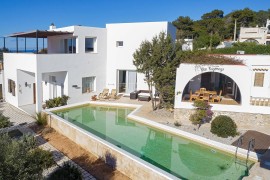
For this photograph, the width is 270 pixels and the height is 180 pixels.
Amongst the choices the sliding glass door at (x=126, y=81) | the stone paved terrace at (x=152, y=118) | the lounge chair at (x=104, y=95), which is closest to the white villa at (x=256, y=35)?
the sliding glass door at (x=126, y=81)

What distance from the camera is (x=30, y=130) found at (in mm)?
18047

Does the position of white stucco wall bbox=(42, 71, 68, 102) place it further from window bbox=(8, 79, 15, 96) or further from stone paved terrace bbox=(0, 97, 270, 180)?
stone paved terrace bbox=(0, 97, 270, 180)

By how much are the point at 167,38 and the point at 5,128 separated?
49.1 ft

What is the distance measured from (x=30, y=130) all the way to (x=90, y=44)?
39.3 feet

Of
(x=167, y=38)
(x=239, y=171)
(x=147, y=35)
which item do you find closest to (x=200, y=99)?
(x=167, y=38)

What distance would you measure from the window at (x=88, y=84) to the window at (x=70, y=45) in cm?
349

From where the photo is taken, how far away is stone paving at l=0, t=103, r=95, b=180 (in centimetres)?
1209

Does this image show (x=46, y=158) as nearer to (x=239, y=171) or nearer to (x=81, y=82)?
(x=239, y=171)

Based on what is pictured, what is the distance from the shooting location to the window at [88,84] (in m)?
25.6

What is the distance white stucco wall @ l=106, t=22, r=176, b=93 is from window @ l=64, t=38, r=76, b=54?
3.92 m

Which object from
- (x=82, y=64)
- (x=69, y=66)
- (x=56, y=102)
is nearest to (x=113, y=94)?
(x=82, y=64)

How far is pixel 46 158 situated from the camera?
12312 mm

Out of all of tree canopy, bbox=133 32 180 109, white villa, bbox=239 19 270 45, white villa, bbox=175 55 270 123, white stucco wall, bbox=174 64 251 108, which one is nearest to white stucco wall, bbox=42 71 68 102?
tree canopy, bbox=133 32 180 109

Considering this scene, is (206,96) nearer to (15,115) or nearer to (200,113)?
(200,113)
